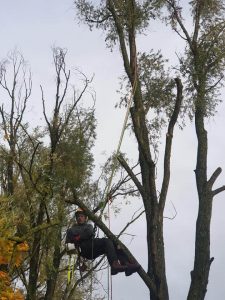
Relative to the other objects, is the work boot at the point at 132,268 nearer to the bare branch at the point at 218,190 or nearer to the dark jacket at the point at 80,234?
the dark jacket at the point at 80,234

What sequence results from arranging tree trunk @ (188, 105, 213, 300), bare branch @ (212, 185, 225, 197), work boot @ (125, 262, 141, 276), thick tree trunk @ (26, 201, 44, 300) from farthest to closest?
thick tree trunk @ (26, 201, 44, 300), bare branch @ (212, 185, 225, 197), tree trunk @ (188, 105, 213, 300), work boot @ (125, 262, 141, 276)

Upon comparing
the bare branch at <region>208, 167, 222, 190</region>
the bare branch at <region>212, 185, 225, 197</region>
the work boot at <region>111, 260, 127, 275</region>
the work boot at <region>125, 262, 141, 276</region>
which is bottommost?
the work boot at <region>125, 262, 141, 276</region>

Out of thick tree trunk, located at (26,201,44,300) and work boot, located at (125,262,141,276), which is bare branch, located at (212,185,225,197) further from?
thick tree trunk, located at (26,201,44,300)

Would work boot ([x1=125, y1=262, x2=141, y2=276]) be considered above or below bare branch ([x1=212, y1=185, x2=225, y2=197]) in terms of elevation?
below

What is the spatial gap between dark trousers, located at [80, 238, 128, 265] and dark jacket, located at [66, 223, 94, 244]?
3.7 inches

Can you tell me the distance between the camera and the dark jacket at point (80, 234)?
8.28 m

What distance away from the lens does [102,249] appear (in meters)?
8.29

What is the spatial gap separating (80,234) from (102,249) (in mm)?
431

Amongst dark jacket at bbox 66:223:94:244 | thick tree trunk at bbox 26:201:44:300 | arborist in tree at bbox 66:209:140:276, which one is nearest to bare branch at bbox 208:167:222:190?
arborist in tree at bbox 66:209:140:276

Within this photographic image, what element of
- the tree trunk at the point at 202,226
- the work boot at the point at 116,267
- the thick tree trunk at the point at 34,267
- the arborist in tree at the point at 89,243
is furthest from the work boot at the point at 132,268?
A: the thick tree trunk at the point at 34,267

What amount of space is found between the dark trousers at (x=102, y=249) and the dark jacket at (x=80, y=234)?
0.09 metres

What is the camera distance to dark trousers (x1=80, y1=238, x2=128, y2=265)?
25.9ft

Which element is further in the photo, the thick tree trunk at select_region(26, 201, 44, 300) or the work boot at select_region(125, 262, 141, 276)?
the thick tree trunk at select_region(26, 201, 44, 300)

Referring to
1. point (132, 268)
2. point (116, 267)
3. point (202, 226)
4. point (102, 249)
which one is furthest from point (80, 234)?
point (202, 226)
